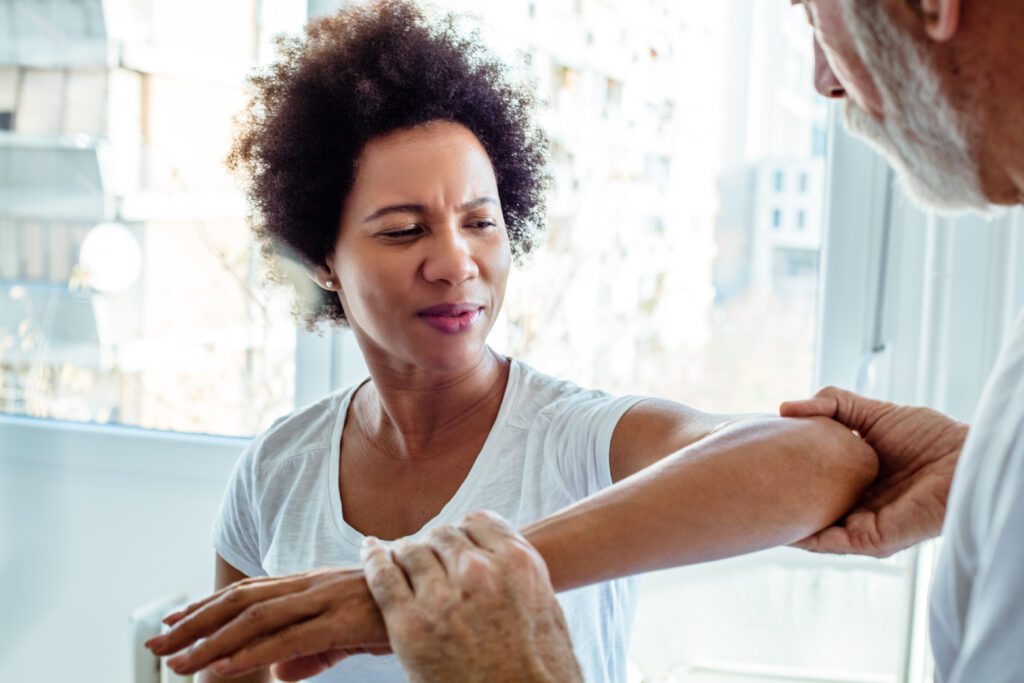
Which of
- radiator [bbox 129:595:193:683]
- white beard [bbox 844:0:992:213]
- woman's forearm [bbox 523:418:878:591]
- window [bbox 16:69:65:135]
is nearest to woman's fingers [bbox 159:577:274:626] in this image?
woman's forearm [bbox 523:418:878:591]

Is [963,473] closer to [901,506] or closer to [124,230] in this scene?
[901,506]

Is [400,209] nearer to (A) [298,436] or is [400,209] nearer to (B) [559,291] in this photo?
(A) [298,436]

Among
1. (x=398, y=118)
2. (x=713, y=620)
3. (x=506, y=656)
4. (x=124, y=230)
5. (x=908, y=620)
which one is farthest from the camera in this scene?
(x=124, y=230)

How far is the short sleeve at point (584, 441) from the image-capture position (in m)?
1.31

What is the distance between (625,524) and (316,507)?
1.94 feet

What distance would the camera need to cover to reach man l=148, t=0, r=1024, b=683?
729 mm


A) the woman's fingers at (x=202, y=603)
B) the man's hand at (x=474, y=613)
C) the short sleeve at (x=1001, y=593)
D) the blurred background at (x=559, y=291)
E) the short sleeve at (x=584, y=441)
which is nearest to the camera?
the short sleeve at (x=1001, y=593)

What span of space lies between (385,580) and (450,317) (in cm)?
49

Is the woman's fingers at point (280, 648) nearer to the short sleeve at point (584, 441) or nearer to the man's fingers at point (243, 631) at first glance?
the man's fingers at point (243, 631)

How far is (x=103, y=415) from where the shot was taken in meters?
2.38

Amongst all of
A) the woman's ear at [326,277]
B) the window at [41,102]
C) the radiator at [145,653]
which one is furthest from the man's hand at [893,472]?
the window at [41,102]

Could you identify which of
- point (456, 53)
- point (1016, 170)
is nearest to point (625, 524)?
point (1016, 170)

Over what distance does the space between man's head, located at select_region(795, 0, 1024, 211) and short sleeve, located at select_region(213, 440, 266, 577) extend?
104 cm

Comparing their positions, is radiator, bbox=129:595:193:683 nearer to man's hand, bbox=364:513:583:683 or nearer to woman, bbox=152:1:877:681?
woman, bbox=152:1:877:681
